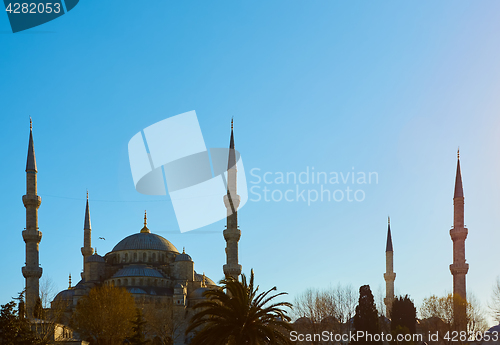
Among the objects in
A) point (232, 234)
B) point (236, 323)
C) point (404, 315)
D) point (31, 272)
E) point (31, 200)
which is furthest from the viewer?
point (31, 200)

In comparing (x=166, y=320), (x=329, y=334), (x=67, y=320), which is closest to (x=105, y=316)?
(x=166, y=320)

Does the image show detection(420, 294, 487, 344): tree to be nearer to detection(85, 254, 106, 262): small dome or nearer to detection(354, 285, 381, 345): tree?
detection(354, 285, 381, 345): tree

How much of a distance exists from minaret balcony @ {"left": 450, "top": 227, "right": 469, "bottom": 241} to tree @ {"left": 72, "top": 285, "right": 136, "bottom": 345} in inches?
1152

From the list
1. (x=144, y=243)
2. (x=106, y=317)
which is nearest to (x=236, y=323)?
(x=106, y=317)

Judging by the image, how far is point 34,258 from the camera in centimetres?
5106

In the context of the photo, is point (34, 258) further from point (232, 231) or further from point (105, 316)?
point (232, 231)

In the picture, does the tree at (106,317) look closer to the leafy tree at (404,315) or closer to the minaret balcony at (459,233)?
the leafy tree at (404,315)

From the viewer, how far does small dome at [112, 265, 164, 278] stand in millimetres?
57625

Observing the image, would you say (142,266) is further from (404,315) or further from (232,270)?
(404,315)

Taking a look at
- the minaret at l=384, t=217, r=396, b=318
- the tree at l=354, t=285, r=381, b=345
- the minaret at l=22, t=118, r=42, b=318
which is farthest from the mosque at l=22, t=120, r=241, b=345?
the minaret at l=384, t=217, r=396, b=318

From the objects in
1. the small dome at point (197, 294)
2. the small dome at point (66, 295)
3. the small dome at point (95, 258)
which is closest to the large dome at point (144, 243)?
the small dome at point (95, 258)

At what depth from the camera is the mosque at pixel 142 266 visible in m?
50.4

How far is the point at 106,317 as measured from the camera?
135ft

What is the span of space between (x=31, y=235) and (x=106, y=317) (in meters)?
14.4
